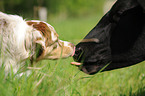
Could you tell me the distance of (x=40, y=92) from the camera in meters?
1.79

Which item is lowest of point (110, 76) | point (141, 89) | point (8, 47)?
point (110, 76)

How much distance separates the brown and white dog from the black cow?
0.49 metres

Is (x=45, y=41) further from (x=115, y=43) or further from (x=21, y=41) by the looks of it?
(x=115, y=43)

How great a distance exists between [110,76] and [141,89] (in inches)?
33.2

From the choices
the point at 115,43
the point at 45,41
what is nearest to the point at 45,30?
the point at 45,41

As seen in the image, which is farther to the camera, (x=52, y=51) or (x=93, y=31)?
(x=93, y=31)

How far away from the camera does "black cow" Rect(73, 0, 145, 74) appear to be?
107 inches

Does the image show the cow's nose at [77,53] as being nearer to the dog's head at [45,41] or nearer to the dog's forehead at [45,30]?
the dog's head at [45,41]

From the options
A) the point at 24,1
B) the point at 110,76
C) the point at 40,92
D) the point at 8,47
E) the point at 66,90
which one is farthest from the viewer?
the point at 24,1

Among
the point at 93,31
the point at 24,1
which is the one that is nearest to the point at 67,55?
the point at 93,31

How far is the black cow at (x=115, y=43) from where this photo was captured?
271 centimetres

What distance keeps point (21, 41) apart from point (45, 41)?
305 mm

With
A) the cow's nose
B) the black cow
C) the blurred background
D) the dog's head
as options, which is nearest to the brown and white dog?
the dog's head

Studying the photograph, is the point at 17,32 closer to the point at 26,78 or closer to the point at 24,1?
the point at 26,78
